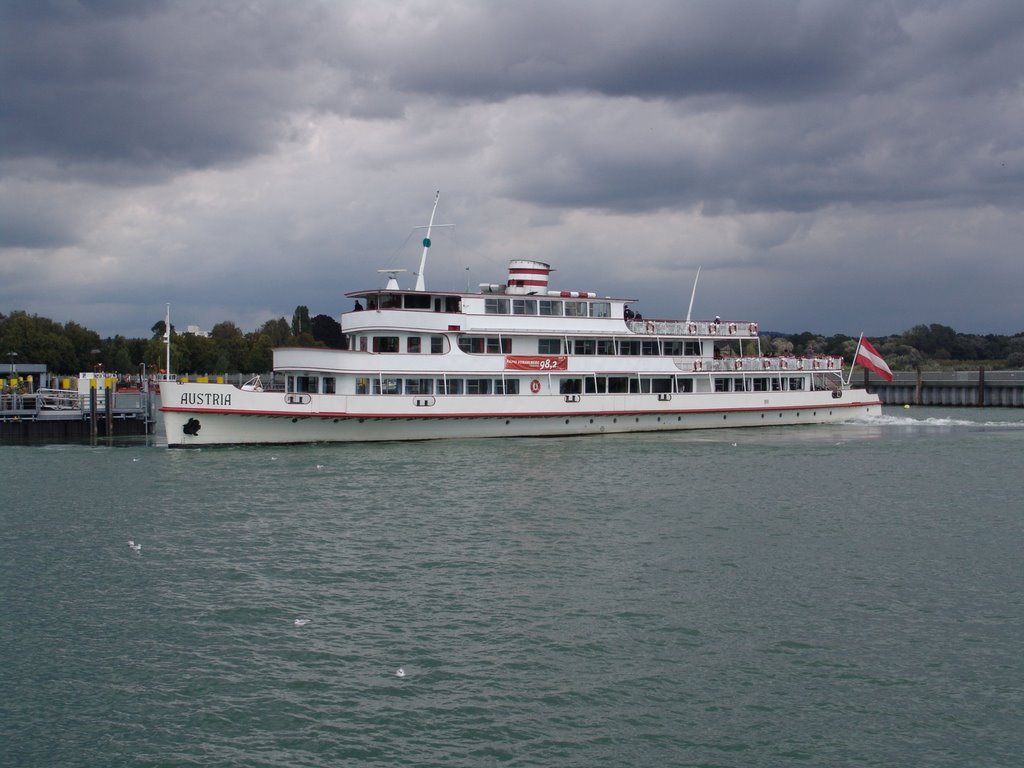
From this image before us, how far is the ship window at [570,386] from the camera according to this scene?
1884 inches

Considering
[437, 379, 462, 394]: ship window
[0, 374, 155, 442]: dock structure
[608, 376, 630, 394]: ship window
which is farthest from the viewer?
[0, 374, 155, 442]: dock structure

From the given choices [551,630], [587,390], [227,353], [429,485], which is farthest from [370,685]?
[227,353]

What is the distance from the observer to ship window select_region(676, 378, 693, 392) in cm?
5122

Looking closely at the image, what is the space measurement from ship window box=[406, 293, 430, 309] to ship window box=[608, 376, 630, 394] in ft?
34.4

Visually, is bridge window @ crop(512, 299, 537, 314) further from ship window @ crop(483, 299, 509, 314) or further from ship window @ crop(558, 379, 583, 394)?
ship window @ crop(558, 379, 583, 394)

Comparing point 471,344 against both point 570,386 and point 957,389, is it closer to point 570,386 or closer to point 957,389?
point 570,386

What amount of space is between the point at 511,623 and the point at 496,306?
30.9 meters

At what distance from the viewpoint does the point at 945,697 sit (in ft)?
43.9

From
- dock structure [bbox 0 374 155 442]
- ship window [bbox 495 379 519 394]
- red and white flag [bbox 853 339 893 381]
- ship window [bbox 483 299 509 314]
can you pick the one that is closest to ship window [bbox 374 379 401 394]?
ship window [bbox 495 379 519 394]

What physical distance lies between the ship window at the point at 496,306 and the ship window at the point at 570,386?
466 cm

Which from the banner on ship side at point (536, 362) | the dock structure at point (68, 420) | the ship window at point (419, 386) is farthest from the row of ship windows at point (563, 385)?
the dock structure at point (68, 420)

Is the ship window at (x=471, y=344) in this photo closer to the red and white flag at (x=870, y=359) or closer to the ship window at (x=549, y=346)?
the ship window at (x=549, y=346)

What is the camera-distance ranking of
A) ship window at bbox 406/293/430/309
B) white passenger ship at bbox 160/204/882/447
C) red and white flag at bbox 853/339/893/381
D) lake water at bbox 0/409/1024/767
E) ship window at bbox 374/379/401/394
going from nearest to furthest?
lake water at bbox 0/409/1024/767 < white passenger ship at bbox 160/204/882/447 < ship window at bbox 374/379/401/394 < ship window at bbox 406/293/430/309 < red and white flag at bbox 853/339/893/381

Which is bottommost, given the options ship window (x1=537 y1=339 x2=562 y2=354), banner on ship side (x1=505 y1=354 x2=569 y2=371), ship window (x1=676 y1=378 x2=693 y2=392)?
ship window (x1=676 y1=378 x2=693 y2=392)
